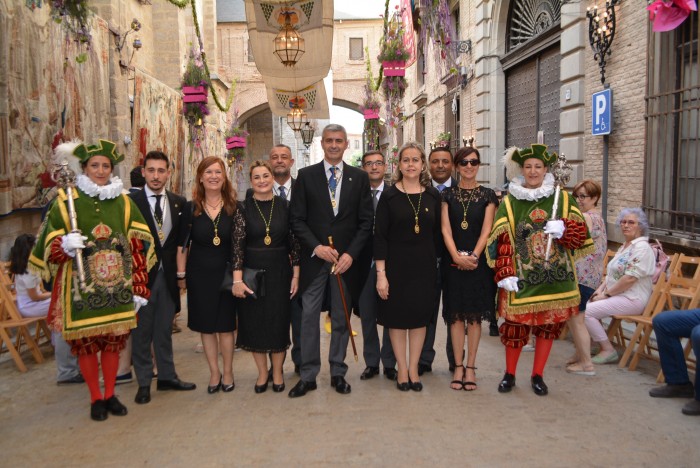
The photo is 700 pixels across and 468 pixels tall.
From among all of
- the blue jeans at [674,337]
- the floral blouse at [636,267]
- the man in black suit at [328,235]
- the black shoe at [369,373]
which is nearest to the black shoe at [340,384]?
the man in black suit at [328,235]

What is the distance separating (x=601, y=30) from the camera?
26.9 ft

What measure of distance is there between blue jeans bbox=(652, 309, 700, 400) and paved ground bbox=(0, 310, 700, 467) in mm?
225

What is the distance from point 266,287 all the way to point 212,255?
1.64 ft

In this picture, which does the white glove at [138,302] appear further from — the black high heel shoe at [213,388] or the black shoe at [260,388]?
the black shoe at [260,388]

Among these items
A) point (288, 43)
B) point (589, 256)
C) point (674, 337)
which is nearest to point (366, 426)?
point (674, 337)

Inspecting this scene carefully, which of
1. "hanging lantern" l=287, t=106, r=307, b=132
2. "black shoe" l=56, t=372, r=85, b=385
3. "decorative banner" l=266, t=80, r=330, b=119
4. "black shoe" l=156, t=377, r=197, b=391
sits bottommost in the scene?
"black shoe" l=56, t=372, r=85, b=385

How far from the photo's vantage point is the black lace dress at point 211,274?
4.64m

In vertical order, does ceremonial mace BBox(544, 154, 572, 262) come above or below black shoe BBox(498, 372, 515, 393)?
above

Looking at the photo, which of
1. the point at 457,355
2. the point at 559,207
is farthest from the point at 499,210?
the point at 457,355

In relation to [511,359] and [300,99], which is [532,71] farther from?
[511,359]

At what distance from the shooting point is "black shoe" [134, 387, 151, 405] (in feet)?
15.0

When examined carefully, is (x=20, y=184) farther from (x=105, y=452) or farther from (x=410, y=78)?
(x=410, y=78)

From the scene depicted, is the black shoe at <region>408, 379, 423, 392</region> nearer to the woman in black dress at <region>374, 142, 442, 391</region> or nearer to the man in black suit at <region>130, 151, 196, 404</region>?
the woman in black dress at <region>374, 142, 442, 391</region>

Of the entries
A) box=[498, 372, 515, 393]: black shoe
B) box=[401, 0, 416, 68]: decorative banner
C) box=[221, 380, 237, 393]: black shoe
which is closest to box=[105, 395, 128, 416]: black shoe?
box=[221, 380, 237, 393]: black shoe
